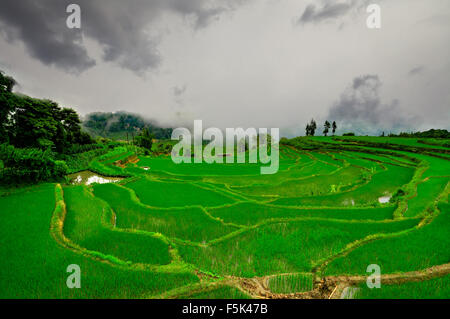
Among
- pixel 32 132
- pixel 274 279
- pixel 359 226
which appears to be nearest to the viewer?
pixel 274 279

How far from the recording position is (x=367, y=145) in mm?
37531

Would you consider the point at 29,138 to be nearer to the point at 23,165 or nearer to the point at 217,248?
the point at 23,165

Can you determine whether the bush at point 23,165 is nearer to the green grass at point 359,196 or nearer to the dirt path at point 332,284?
the dirt path at point 332,284

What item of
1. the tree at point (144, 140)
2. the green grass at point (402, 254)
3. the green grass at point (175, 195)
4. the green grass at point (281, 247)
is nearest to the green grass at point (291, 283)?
the green grass at point (281, 247)

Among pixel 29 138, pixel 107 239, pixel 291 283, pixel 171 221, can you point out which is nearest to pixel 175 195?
pixel 171 221

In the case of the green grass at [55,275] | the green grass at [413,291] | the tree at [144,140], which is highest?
the tree at [144,140]

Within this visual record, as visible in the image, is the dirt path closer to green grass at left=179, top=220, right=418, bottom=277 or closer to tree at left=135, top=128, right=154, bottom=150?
green grass at left=179, top=220, right=418, bottom=277

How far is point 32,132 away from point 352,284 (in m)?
30.3

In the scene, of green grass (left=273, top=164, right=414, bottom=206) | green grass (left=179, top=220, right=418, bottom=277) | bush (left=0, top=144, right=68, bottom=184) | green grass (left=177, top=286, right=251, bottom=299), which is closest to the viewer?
green grass (left=177, top=286, right=251, bottom=299)

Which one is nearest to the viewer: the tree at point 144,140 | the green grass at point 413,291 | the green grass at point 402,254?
the green grass at point 413,291

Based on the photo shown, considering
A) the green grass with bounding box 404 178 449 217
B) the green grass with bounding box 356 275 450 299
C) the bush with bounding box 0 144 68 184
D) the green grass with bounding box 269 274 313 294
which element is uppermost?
the bush with bounding box 0 144 68 184

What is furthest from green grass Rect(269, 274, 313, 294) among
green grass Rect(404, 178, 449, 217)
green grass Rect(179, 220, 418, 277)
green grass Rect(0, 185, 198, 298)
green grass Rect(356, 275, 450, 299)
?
green grass Rect(404, 178, 449, 217)
